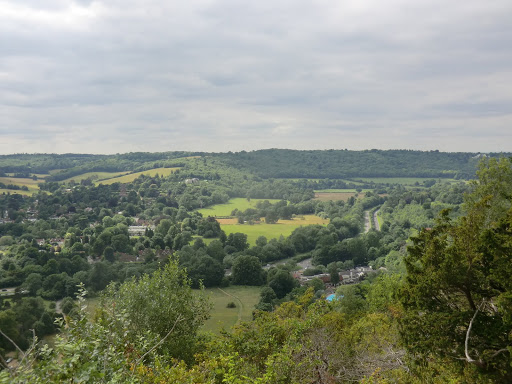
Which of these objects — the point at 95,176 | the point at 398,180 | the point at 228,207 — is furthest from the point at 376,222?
the point at 95,176

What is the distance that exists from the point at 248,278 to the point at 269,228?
3995 cm

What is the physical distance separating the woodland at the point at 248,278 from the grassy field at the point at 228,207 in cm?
331

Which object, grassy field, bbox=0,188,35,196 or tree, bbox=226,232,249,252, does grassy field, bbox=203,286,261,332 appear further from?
grassy field, bbox=0,188,35,196

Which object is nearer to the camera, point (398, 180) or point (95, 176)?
point (95, 176)

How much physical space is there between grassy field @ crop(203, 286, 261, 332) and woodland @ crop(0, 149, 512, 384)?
241cm

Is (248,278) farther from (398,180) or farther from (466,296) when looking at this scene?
(398,180)

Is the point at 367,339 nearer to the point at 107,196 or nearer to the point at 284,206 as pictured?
the point at 284,206

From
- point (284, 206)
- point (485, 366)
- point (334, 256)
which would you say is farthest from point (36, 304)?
point (284, 206)

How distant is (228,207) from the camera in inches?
4980

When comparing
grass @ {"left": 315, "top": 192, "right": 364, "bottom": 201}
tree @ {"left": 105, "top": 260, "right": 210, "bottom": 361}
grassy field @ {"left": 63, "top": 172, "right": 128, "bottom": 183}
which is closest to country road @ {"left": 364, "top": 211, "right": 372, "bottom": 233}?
grass @ {"left": 315, "top": 192, "right": 364, "bottom": 201}

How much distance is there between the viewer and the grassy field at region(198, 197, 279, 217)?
11872 centimetres

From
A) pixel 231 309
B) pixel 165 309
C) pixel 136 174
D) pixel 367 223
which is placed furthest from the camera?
pixel 136 174

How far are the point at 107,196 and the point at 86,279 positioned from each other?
75171 millimetres

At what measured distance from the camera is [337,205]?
12925cm
